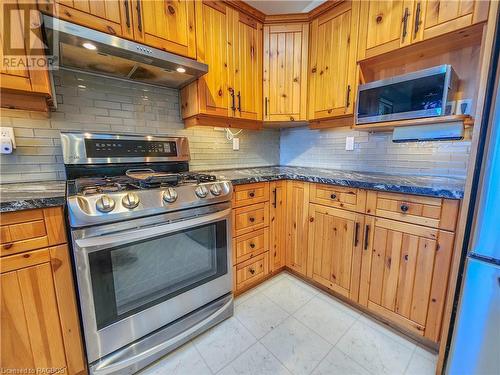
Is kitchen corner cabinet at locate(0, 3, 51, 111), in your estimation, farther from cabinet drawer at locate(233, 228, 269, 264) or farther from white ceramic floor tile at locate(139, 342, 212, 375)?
white ceramic floor tile at locate(139, 342, 212, 375)

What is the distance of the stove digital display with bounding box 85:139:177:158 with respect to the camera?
1363mm

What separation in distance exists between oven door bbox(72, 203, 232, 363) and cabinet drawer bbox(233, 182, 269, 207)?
7.4 inches

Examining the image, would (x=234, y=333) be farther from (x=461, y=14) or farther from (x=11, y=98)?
(x=461, y=14)

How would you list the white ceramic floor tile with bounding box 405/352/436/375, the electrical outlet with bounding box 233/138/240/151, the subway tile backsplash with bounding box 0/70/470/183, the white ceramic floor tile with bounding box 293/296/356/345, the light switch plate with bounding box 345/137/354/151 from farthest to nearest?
→ 1. the electrical outlet with bounding box 233/138/240/151
2. the light switch plate with bounding box 345/137/354/151
3. the white ceramic floor tile with bounding box 293/296/356/345
4. the subway tile backsplash with bounding box 0/70/470/183
5. the white ceramic floor tile with bounding box 405/352/436/375

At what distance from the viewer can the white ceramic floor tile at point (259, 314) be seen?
1.47 m

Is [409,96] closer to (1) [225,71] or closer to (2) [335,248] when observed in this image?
(2) [335,248]

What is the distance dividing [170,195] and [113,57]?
32.4 inches

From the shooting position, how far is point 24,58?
3.22 feet

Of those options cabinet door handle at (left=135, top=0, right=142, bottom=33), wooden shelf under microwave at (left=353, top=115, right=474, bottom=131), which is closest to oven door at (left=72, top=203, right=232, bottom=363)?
cabinet door handle at (left=135, top=0, right=142, bottom=33)

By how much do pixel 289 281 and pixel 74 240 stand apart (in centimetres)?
163

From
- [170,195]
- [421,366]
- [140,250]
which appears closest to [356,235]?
[421,366]

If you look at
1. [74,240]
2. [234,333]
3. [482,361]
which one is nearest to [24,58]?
[74,240]

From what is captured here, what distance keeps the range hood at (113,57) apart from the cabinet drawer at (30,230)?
777 millimetres

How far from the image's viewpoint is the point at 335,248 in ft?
5.35
